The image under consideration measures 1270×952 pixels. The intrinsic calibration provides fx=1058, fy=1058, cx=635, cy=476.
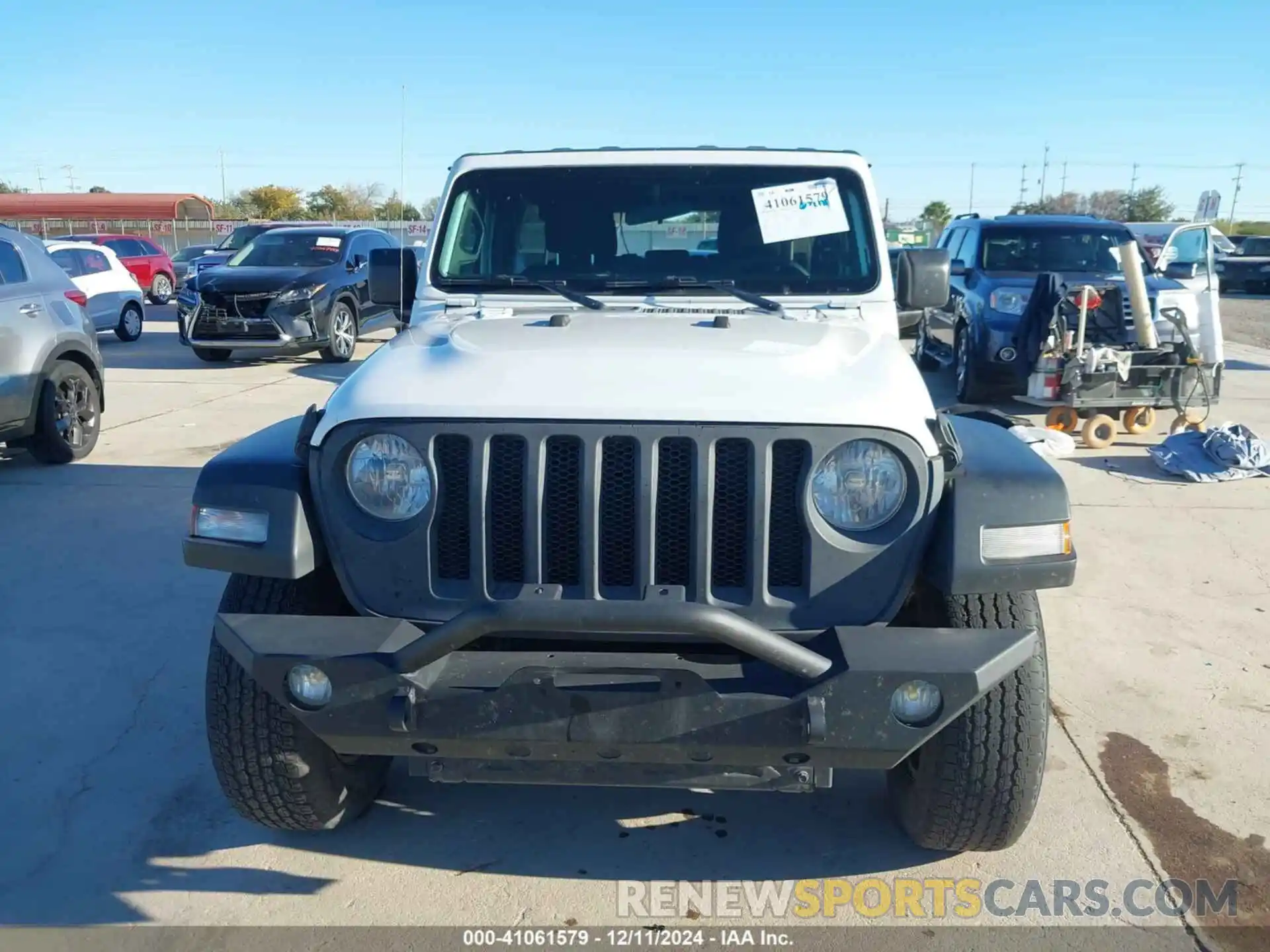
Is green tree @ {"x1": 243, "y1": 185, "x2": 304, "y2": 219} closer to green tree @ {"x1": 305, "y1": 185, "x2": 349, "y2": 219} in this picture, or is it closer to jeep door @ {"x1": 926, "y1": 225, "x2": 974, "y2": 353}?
green tree @ {"x1": 305, "y1": 185, "x2": 349, "y2": 219}

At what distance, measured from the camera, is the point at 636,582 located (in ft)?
8.14

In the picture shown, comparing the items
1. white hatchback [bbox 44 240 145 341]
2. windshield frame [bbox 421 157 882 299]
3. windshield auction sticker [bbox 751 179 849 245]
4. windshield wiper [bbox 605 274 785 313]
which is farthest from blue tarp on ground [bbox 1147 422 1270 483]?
white hatchback [bbox 44 240 145 341]

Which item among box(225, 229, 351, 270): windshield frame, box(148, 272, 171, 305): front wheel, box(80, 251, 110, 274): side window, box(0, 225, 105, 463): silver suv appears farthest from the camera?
box(148, 272, 171, 305): front wheel

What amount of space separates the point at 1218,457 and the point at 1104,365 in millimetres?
1207

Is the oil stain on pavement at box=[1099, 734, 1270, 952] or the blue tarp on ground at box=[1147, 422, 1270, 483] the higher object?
the blue tarp on ground at box=[1147, 422, 1270, 483]

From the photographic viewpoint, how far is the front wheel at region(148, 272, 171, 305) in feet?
73.9

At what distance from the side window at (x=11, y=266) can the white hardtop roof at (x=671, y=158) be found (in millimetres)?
4651

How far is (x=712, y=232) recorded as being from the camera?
3881 millimetres

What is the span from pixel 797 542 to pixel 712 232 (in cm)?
174

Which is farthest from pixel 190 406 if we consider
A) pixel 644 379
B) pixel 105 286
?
pixel 644 379

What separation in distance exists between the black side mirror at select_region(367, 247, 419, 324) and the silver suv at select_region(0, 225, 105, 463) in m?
4.13

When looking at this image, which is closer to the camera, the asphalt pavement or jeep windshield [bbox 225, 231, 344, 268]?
the asphalt pavement

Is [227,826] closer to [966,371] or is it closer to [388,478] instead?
[388,478]

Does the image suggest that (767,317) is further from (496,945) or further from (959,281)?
(959,281)
